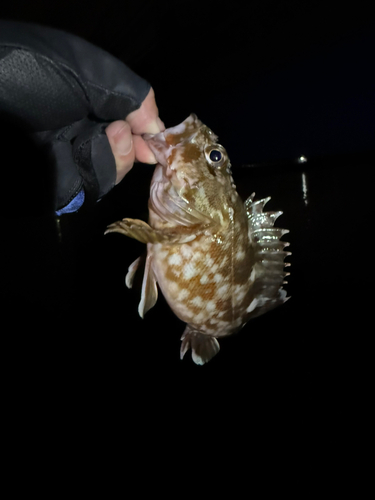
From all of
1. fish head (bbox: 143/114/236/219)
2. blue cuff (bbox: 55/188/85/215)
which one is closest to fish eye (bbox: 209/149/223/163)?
fish head (bbox: 143/114/236/219)

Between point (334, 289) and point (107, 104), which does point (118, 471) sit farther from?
point (334, 289)

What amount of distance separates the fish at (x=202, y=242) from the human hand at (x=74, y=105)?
0.21 meters

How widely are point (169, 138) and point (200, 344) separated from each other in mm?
1438

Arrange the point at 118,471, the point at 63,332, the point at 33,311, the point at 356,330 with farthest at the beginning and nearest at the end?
the point at 33,311 < the point at 63,332 < the point at 356,330 < the point at 118,471

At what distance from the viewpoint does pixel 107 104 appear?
6.40 feet

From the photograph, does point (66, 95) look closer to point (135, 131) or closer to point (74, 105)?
point (74, 105)

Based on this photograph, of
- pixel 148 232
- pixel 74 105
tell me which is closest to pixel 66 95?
pixel 74 105

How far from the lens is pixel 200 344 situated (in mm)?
2445

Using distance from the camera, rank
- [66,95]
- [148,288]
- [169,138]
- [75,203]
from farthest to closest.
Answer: [75,203]
[148,288]
[169,138]
[66,95]

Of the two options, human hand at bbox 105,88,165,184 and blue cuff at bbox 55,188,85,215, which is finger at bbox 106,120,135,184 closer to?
human hand at bbox 105,88,165,184

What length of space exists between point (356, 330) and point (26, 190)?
5119 mm

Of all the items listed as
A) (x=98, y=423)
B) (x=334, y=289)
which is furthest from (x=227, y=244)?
(x=334, y=289)

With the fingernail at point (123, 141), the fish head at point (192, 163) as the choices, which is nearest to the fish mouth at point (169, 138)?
the fish head at point (192, 163)

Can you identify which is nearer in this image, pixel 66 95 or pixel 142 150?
pixel 66 95
